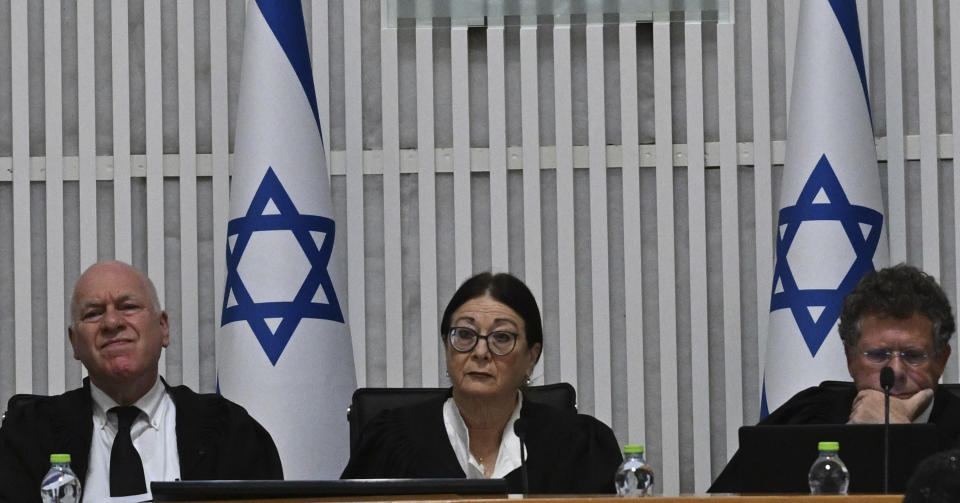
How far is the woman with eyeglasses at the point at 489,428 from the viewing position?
11.8 ft

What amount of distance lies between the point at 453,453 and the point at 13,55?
9.64 feet

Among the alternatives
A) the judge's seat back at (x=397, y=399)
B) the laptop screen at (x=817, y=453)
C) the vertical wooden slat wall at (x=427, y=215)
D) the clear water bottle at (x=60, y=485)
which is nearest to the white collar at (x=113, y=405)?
the judge's seat back at (x=397, y=399)

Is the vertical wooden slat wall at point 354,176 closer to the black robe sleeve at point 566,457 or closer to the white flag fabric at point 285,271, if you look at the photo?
the white flag fabric at point 285,271

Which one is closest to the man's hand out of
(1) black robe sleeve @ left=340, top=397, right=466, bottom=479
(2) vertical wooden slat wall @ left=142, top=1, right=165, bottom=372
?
(1) black robe sleeve @ left=340, top=397, right=466, bottom=479

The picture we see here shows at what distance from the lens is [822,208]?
15.6 ft

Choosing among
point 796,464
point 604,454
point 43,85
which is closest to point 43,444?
point 604,454

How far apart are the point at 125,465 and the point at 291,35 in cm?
183

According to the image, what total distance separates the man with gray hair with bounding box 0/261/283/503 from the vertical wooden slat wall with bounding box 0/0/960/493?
164cm

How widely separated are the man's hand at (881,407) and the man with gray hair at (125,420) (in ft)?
4.92

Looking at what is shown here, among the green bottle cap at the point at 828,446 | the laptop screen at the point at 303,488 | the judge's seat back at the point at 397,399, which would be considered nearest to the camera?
the laptop screen at the point at 303,488

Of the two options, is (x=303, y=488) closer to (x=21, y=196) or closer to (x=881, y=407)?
(x=881, y=407)

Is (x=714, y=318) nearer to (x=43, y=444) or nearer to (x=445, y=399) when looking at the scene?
(x=445, y=399)

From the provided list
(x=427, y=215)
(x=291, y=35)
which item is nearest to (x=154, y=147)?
(x=291, y=35)

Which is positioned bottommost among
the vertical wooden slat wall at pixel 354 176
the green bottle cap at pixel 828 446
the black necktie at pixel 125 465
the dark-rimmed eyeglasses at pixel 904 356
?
the black necktie at pixel 125 465
